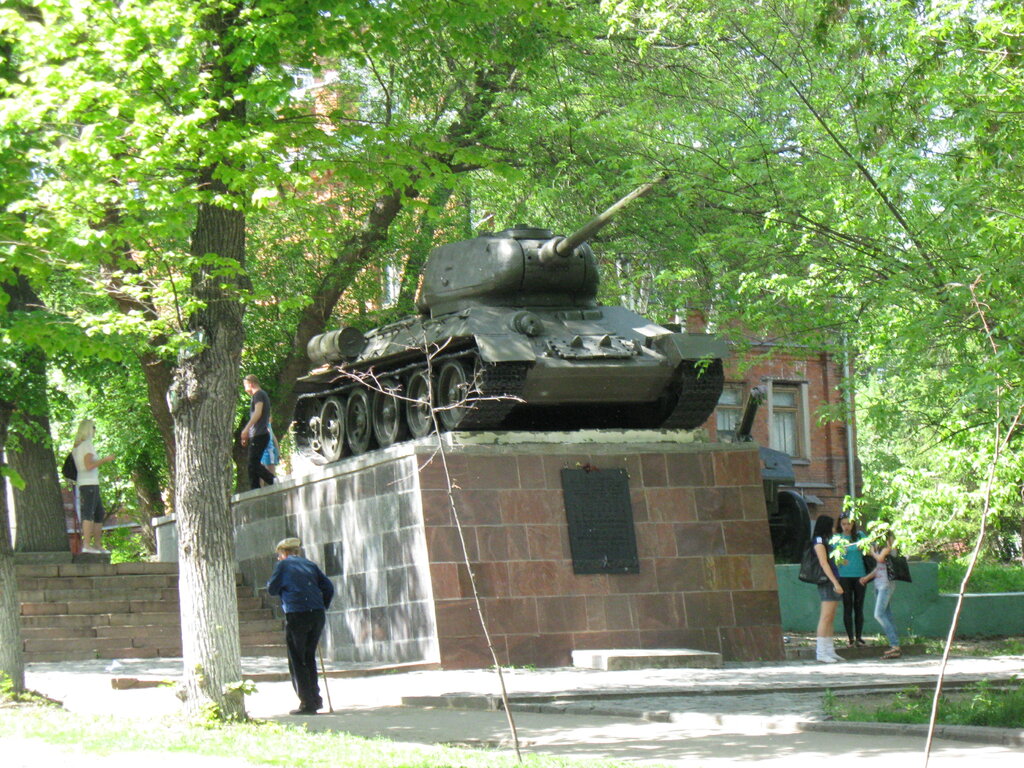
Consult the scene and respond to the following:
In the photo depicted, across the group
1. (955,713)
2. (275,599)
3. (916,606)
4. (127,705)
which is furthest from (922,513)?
(916,606)

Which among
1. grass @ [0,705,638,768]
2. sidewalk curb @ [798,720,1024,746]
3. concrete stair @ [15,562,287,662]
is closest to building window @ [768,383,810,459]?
concrete stair @ [15,562,287,662]

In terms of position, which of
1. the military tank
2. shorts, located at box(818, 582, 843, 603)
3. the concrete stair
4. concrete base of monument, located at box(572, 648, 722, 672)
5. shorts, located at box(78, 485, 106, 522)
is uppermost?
the military tank

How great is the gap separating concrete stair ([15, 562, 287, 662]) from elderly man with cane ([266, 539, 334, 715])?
191 inches

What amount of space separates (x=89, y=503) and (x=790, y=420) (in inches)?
960

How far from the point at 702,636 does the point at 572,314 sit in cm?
407

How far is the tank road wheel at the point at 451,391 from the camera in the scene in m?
16.4

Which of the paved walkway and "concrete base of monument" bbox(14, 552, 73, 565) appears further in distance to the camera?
"concrete base of monument" bbox(14, 552, 73, 565)

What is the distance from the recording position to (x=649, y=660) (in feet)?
48.7

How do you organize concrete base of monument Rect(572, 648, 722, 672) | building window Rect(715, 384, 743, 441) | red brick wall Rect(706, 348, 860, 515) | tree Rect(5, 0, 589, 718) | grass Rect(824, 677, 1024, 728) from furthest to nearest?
red brick wall Rect(706, 348, 860, 515)
building window Rect(715, 384, 743, 441)
concrete base of monument Rect(572, 648, 722, 672)
tree Rect(5, 0, 589, 718)
grass Rect(824, 677, 1024, 728)

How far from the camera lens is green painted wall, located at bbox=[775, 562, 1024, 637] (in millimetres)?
21047

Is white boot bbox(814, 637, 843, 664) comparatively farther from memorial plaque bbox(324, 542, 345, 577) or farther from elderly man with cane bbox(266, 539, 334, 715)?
elderly man with cane bbox(266, 539, 334, 715)

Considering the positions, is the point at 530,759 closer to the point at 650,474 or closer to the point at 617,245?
the point at 650,474

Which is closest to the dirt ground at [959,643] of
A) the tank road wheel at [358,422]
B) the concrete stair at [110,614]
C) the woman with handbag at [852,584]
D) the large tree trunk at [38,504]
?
the woman with handbag at [852,584]

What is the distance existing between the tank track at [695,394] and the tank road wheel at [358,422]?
370cm
